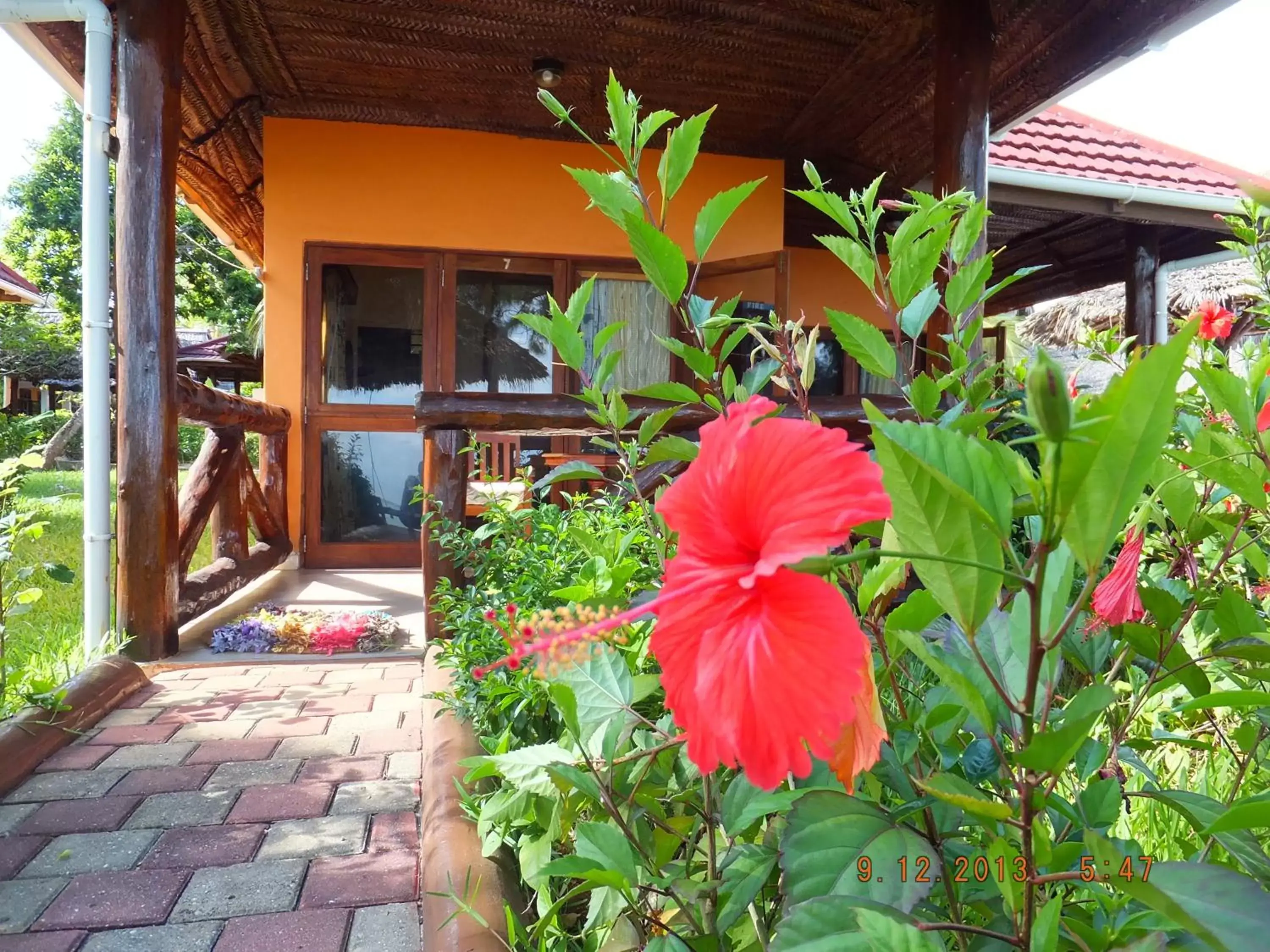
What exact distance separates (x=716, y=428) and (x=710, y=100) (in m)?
4.89

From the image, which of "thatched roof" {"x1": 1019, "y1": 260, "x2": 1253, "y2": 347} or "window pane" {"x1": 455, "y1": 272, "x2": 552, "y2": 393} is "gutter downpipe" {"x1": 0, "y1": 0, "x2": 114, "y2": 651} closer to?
"window pane" {"x1": 455, "y1": 272, "x2": 552, "y2": 393}

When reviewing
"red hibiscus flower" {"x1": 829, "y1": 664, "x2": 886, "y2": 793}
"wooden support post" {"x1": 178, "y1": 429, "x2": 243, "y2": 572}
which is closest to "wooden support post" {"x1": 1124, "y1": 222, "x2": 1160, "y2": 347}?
"wooden support post" {"x1": 178, "y1": 429, "x2": 243, "y2": 572}

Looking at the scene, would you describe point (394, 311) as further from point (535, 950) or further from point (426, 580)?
point (535, 950)

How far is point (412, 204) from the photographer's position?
16.3 feet

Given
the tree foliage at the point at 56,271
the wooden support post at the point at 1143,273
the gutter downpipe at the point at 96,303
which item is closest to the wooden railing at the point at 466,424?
the gutter downpipe at the point at 96,303

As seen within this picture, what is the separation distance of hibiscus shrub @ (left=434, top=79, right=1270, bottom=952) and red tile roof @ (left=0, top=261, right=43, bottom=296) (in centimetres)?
1223

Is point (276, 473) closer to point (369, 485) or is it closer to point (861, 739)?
point (369, 485)

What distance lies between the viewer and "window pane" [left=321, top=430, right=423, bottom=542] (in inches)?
193

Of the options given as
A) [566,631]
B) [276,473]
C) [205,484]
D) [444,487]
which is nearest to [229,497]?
[205,484]

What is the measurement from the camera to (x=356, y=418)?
16.2 feet

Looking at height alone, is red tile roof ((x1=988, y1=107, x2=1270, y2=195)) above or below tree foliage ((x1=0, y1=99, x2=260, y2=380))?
below

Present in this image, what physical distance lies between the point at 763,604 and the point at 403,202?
17.0 ft

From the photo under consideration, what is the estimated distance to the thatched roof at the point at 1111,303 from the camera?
30.0ft

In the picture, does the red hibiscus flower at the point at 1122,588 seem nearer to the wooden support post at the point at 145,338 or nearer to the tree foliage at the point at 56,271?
the wooden support post at the point at 145,338
